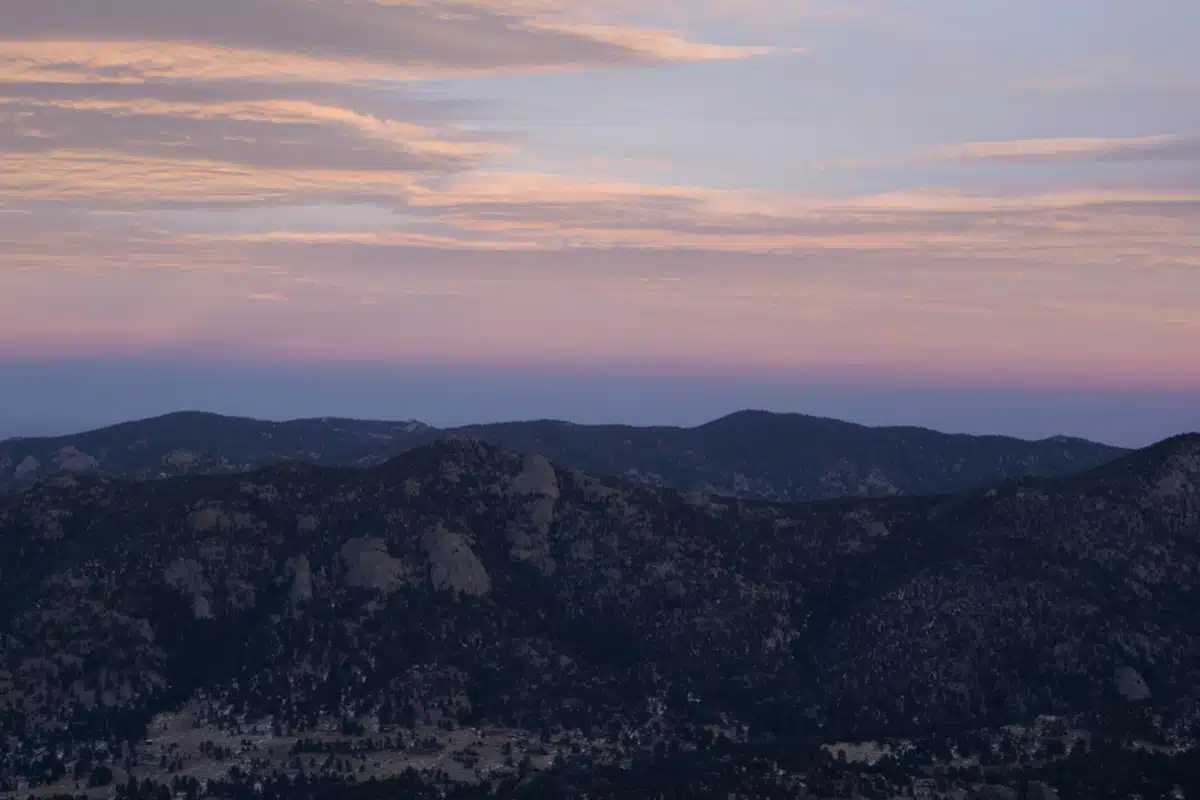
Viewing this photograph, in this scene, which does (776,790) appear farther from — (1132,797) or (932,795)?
(1132,797)

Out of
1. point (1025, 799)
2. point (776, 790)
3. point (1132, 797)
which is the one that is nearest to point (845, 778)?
point (776, 790)

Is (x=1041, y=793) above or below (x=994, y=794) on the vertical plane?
above

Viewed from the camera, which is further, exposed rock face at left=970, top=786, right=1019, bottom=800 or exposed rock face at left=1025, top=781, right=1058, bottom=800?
exposed rock face at left=970, top=786, right=1019, bottom=800

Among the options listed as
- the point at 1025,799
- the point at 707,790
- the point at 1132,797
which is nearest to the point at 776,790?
the point at 707,790

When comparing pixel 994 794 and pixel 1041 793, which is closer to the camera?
pixel 1041 793

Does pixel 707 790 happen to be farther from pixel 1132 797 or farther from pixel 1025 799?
pixel 1132 797

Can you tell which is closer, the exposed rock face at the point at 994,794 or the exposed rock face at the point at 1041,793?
the exposed rock face at the point at 1041,793

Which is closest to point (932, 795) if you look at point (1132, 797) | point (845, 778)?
point (845, 778)

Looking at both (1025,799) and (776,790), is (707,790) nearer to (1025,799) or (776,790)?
(776,790)
